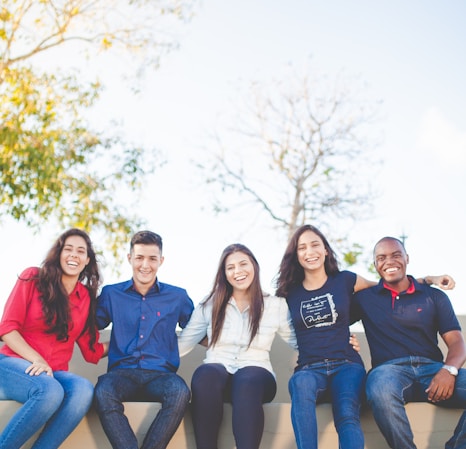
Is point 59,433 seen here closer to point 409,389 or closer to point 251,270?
point 251,270

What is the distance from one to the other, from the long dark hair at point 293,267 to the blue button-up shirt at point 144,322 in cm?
56

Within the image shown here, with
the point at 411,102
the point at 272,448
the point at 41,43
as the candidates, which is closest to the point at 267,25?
the point at 411,102

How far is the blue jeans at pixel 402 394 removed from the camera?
296cm

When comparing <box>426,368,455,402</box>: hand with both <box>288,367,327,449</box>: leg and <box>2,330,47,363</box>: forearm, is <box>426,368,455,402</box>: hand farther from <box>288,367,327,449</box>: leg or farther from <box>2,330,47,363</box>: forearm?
<box>2,330,47,363</box>: forearm

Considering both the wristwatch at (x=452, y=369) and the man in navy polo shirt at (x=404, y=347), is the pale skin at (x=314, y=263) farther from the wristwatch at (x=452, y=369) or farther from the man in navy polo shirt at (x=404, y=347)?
the wristwatch at (x=452, y=369)

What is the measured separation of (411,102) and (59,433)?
10.2 metres

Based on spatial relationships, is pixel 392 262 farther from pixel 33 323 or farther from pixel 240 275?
pixel 33 323

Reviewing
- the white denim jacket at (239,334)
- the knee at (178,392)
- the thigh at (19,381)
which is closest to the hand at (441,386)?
the white denim jacket at (239,334)

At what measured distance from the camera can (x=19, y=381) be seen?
3.05m

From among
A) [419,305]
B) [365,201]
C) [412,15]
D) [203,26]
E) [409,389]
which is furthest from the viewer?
[365,201]

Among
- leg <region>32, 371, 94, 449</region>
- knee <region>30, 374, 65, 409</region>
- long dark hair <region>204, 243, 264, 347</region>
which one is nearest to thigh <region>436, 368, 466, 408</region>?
long dark hair <region>204, 243, 264, 347</region>

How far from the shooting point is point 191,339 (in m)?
3.61

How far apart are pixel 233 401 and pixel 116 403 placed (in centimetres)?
57

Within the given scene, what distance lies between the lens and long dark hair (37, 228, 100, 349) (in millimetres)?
3279
